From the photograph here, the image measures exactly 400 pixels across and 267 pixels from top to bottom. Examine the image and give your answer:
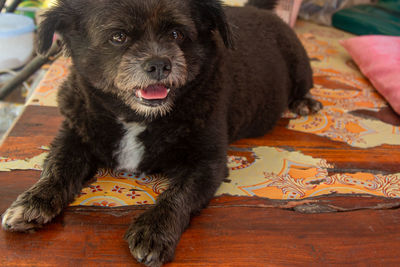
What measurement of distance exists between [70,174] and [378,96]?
2610 millimetres

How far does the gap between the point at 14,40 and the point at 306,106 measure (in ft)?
9.09

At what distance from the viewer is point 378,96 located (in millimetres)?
3215

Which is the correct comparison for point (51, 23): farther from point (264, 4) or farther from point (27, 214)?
point (264, 4)

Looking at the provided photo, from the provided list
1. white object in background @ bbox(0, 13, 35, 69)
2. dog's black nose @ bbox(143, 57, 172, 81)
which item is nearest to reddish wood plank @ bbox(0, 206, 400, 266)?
dog's black nose @ bbox(143, 57, 172, 81)

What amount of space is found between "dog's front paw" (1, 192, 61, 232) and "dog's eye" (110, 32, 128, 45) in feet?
2.54

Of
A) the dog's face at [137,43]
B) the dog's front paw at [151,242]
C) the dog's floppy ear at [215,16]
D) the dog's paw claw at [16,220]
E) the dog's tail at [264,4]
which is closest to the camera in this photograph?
the dog's front paw at [151,242]

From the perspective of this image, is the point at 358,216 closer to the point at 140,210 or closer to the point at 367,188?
the point at 367,188

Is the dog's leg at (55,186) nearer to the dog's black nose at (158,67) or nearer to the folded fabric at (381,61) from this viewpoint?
the dog's black nose at (158,67)

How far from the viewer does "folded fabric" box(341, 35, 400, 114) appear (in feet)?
9.98

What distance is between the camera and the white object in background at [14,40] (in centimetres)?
353

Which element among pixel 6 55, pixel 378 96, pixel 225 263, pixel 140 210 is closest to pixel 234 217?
pixel 225 263

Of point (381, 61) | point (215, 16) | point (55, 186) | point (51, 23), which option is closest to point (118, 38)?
point (51, 23)

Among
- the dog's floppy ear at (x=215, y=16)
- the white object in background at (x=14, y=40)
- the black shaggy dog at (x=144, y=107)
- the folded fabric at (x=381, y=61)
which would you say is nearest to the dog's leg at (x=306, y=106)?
the folded fabric at (x=381, y=61)

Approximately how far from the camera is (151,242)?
1.48 metres
